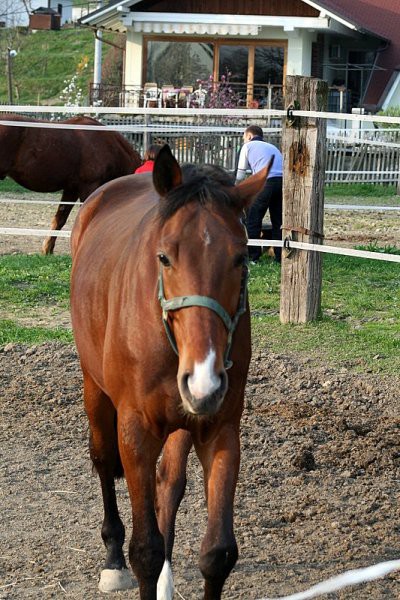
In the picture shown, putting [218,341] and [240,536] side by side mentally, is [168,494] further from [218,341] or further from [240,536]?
[218,341]

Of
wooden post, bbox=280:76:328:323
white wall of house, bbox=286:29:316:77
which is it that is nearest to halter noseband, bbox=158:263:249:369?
wooden post, bbox=280:76:328:323

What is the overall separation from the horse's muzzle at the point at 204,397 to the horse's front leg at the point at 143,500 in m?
0.70

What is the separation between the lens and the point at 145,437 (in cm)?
359

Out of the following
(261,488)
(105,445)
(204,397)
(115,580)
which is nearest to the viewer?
(204,397)

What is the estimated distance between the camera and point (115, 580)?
13.2 ft

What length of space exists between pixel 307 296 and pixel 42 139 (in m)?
5.38

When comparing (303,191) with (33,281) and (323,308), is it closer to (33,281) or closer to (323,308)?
(323,308)

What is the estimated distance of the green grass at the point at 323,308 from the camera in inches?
307

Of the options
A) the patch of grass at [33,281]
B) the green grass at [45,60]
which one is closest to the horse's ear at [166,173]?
the patch of grass at [33,281]

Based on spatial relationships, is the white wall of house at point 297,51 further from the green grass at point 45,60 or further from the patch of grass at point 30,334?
the patch of grass at point 30,334

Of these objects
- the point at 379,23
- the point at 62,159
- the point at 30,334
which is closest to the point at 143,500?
the point at 30,334

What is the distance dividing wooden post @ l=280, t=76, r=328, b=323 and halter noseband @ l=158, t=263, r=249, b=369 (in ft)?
16.1

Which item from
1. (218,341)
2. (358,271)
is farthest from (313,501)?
(358,271)

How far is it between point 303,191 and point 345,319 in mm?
1251
